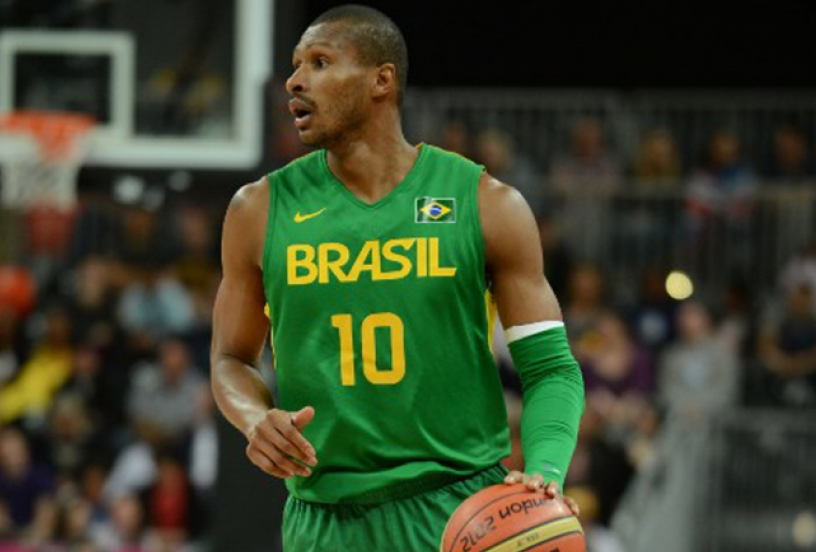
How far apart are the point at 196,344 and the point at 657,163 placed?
188 inches

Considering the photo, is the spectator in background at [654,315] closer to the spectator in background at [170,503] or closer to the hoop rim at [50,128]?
the spectator in background at [170,503]

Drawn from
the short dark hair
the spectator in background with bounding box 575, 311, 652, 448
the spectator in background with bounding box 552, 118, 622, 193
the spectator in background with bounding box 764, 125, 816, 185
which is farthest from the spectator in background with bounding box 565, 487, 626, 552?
the short dark hair

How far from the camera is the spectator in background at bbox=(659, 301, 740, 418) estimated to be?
13.5 metres

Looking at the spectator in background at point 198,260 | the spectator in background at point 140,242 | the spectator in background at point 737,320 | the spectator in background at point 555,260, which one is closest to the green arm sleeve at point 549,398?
the spectator in background at point 737,320

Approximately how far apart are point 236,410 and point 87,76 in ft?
22.2

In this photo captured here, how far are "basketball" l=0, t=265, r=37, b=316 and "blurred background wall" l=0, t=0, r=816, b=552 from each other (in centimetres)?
3

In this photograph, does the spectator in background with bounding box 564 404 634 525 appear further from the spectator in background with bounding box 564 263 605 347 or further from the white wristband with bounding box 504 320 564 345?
the white wristband with bounding box 504 320 564 345

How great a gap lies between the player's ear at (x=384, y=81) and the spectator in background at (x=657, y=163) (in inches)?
413

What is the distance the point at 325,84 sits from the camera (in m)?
4.82

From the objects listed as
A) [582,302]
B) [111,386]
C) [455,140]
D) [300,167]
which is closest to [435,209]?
[300,167]

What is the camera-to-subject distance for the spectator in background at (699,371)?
13.5 m

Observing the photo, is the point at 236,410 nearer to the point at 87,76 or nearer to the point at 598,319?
the point at 87,76

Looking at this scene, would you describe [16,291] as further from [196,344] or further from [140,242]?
[196,344]

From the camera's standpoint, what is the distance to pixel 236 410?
485cm
